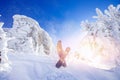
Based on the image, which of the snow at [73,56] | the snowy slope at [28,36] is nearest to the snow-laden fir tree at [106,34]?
the snow at [73,56]

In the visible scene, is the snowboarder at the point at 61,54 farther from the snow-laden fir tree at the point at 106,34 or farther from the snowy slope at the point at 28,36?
the snowy slope at the point at 28,36

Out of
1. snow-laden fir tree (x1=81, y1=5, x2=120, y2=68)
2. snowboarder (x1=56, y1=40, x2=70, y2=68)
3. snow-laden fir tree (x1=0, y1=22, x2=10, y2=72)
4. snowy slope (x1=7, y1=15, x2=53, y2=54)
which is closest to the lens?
snow-laden fir tree (x1=0, y1=22, x2=10, y2=72)

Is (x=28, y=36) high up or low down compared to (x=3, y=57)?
up

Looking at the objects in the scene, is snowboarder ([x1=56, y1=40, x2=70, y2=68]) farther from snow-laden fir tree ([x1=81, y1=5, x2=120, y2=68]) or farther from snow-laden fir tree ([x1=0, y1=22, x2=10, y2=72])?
snow-laden fir tree ([x1=81, y1=5, x2=120, y2=68])

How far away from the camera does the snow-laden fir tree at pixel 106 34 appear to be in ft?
70.5

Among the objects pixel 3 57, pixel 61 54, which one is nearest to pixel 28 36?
pixel 61 54

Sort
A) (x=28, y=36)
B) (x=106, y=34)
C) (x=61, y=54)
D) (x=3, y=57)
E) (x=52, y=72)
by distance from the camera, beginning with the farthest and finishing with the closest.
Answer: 1. (x=28, y=36)
2. (x=106, y=34)
3. (x=61, y=54)
4. (x=52, y=72)
5. (x=3, y=57)

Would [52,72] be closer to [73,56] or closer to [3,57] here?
[3,57]

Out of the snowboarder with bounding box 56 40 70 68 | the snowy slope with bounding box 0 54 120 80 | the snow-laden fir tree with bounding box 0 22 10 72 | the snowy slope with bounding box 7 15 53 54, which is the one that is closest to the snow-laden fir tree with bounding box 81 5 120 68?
the snowy slope with bounding box 0 54 120 80

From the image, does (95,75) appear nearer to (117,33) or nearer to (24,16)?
(117,33)

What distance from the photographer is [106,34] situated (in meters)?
22.1

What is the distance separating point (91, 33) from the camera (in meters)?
23.3

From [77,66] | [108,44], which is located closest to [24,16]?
[108,44]

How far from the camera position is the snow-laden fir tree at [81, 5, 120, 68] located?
21.5 m
